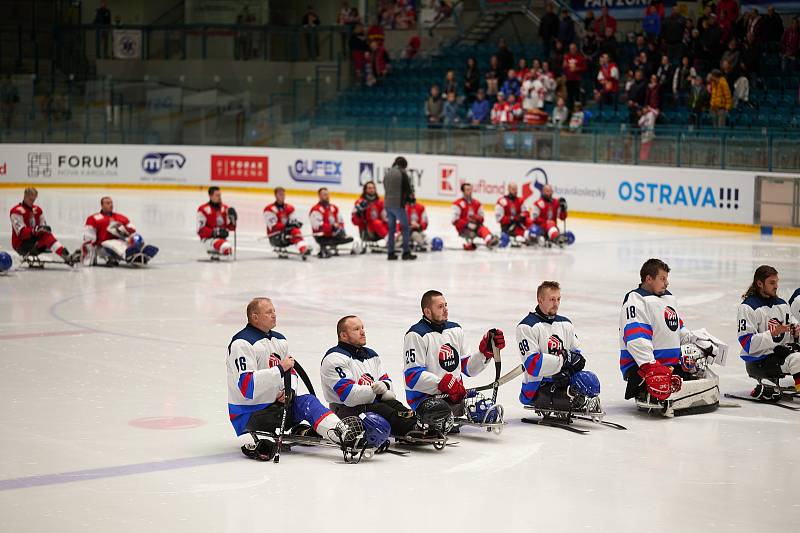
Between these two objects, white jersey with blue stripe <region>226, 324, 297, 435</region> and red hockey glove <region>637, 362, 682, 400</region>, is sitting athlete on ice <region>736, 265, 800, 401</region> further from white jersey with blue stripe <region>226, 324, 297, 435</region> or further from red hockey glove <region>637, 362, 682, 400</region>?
white jersey with blue stripe <region>226, 324, 297, 435</region>

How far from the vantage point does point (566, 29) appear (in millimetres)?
29875

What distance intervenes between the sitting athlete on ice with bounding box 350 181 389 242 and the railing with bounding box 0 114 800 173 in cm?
723

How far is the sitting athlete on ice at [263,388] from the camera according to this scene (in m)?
7.70

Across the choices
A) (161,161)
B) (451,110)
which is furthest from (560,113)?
(161,161)

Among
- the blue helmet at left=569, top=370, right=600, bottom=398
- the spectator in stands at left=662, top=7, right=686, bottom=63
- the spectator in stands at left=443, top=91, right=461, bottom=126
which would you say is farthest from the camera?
the spectator in stands at left=443, top=91, right=461, bottom=126

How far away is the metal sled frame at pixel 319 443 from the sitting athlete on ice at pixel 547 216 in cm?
1383

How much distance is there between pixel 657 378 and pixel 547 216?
12659mm

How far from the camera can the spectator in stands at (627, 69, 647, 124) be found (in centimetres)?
2667

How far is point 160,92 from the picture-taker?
3394 cm

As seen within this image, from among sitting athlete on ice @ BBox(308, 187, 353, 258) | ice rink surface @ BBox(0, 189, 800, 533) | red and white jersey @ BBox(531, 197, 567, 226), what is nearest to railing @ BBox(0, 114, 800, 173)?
red and white jersey @ BBox(531, 197, 567, 226)

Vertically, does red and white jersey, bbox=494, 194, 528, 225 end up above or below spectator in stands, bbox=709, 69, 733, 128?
below

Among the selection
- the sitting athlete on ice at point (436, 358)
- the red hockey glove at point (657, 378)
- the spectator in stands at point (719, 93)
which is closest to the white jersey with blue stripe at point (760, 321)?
the red hockey glove at point (657, 378)

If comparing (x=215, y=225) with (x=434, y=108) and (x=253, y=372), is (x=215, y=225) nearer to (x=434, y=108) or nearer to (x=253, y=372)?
(x=253, y=372)

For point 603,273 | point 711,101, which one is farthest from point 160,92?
point 603,273
